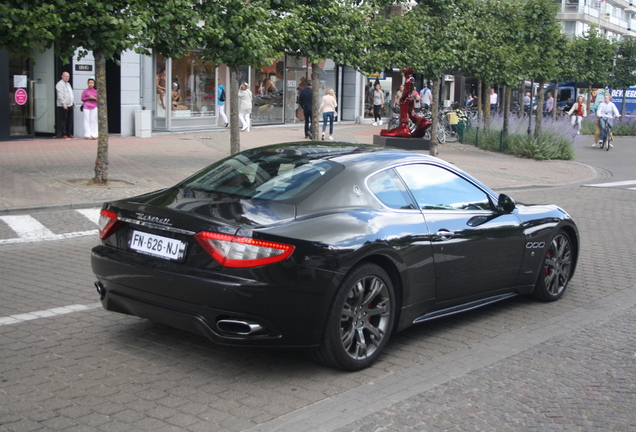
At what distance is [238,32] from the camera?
15.0 metres

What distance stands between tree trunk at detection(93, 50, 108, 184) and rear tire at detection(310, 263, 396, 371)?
31.2 ft

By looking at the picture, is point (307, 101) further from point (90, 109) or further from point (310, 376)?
point (310, 376)

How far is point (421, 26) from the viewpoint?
2127 cm

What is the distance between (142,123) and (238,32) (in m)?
9.85

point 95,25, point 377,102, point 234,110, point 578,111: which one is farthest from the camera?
point 578,111

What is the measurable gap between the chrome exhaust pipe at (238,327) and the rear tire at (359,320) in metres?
0.45

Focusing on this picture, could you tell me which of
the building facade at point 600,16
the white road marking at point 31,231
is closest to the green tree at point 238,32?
the white road marking at point 31,231

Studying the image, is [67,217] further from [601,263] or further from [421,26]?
[421,26]

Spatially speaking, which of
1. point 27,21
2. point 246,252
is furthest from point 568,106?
point 246,252

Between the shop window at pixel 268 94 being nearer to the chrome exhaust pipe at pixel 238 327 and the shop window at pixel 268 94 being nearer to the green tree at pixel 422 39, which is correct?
the green tree at pixel 422 39

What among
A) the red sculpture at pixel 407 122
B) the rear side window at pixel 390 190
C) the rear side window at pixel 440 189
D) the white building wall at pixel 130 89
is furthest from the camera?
the red sculpture at pixel 407 122

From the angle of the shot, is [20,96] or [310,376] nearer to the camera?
[310,376]

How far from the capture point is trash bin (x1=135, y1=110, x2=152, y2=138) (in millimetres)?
23844

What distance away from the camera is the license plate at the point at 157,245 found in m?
4.53
